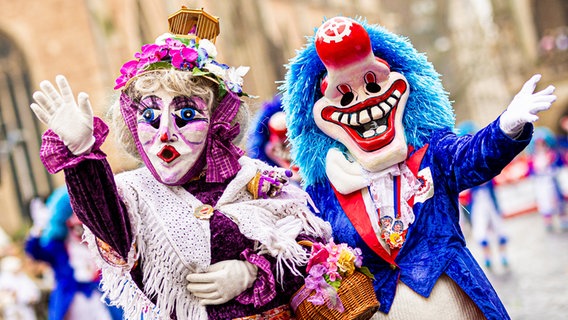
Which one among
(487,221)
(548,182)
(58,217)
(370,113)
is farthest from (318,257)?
(548,182)

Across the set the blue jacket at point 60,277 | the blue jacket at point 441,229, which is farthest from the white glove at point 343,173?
the blue jacket at point 60,277

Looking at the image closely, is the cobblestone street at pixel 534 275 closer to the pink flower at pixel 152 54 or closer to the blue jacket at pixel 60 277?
the blue jacket at pixel 60 277

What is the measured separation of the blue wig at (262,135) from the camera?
15.3 feet

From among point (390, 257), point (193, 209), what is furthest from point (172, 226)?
point (390, 257)

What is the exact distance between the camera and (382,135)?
9.91ft

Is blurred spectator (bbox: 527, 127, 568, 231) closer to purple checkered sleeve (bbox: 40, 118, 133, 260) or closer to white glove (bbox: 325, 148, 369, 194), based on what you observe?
white glove (bbox: 325, 148, 369, 194)

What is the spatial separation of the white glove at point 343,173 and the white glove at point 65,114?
1.11 meters

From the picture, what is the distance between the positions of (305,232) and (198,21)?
3.54ft

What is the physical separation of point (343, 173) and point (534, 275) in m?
5.31

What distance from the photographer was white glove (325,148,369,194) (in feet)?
10.0

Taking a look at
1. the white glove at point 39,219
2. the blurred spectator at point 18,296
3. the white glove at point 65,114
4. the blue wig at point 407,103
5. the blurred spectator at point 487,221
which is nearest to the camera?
the white glove at point 65,114

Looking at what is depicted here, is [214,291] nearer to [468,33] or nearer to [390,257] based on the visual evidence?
[390,257]

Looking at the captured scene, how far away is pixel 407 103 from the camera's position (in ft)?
10.3

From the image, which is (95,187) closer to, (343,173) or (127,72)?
(127,72)
